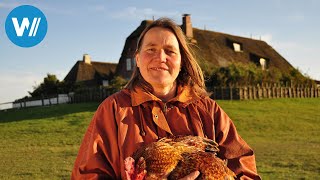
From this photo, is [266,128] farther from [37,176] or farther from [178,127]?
[178,127]

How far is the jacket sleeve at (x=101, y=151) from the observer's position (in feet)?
12.2

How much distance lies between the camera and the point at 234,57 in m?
55.1

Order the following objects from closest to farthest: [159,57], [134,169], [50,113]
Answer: [134,169], [159,57], [50,113]

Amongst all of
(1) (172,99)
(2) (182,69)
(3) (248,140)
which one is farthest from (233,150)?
(3) (248,140)

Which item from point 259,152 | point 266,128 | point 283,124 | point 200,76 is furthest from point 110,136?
point 283,124

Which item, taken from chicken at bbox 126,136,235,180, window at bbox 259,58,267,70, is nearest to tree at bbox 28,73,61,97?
window at bbox 259,58,267,70

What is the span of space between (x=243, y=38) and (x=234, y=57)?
8.83 metres

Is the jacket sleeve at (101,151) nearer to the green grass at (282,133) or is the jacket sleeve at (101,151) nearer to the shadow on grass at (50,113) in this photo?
the green grass at (282,133)

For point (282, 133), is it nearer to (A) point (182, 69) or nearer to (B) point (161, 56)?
(A) point (182, 69)

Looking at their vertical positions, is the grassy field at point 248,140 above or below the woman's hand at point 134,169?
below

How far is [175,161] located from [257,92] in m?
37.1

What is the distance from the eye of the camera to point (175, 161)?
3469 mm

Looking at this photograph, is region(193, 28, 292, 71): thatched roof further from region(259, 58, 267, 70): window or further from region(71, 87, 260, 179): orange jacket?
region(71, 87, 260, 179): orange jacket

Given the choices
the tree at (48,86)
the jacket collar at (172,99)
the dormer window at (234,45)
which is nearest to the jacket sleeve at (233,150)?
the jacket collar at (172,99)
